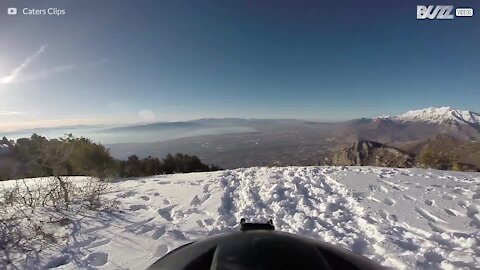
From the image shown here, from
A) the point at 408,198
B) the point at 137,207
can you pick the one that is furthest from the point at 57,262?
the point at 408,198

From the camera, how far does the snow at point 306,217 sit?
3447mm

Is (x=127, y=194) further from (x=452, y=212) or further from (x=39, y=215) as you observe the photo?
(x=452, y=212)

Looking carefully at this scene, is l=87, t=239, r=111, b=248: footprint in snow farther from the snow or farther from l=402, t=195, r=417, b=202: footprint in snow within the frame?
l=402, t=195, r=417, b=202: footprint in snow

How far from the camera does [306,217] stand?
4.79 metres

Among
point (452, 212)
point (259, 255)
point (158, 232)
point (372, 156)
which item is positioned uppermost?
point (259, 255)

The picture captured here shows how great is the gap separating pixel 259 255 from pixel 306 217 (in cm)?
409

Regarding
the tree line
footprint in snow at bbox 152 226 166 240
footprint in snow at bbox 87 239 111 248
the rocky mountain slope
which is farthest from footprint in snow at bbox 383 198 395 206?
the tree line

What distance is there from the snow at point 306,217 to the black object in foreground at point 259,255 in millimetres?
2519

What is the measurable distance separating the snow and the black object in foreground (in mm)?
2519

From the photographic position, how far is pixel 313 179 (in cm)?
741

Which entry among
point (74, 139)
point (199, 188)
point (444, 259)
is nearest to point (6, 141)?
point (74, 139)

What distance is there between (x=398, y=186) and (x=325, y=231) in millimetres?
3126

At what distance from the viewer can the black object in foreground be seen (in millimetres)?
923

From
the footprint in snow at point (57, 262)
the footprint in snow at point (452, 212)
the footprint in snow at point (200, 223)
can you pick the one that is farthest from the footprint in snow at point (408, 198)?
the footprint in snow at point (57, 262)
